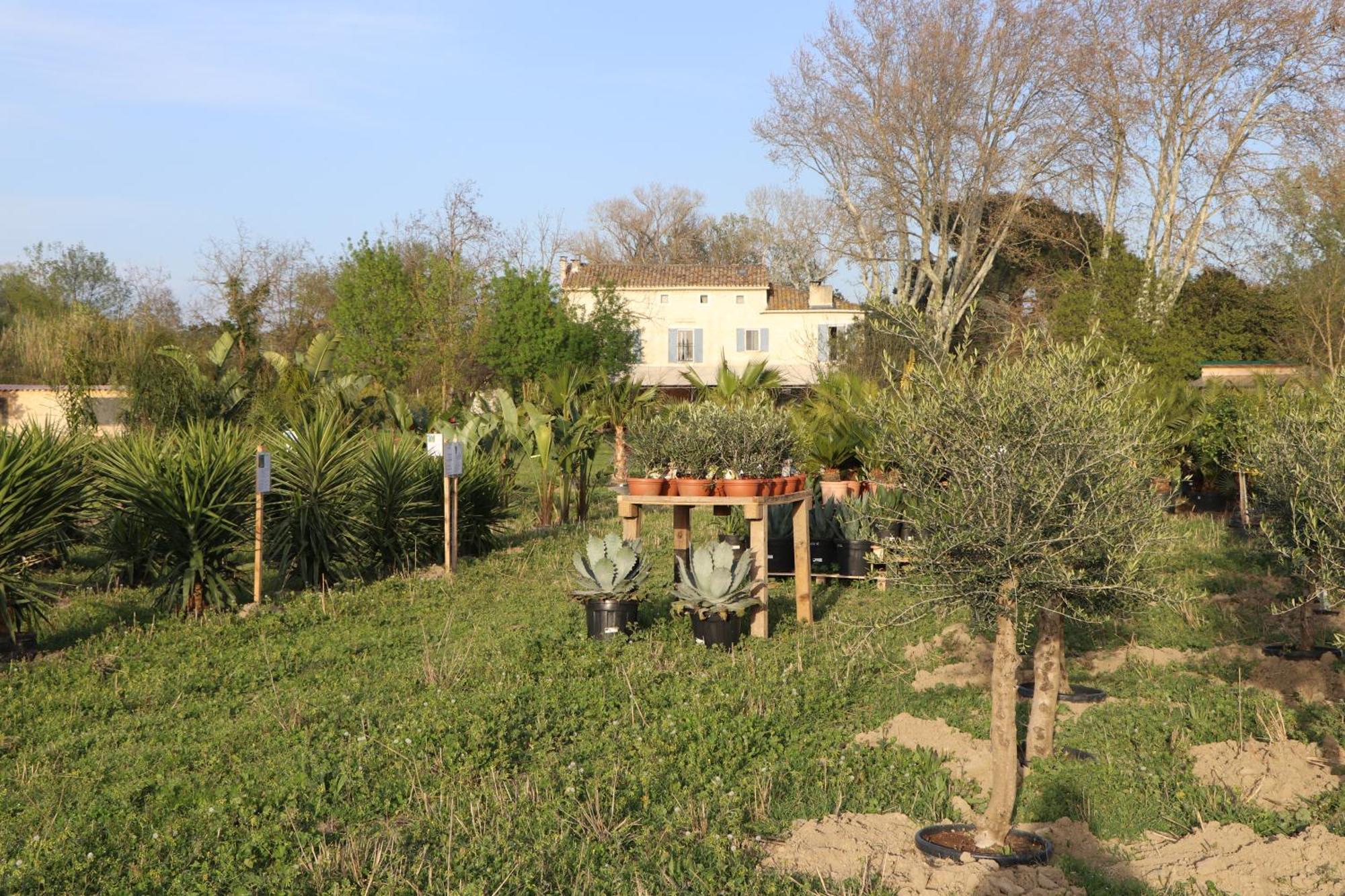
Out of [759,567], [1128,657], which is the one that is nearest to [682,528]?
[759,567]

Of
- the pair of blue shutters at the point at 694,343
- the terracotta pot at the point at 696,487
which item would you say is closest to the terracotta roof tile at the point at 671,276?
the pair of blue shutters at the point at 694,343

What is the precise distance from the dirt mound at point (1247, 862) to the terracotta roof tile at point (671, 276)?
49.4 m

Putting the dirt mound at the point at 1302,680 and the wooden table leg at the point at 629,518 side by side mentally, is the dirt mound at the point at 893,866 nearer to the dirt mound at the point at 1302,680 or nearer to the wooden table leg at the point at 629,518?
the dirt mound at the point at 1302,680

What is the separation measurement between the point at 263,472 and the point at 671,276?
45.9 meters

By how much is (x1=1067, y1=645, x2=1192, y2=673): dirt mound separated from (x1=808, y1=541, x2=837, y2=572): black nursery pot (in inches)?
148

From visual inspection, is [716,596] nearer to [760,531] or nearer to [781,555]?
[760,531]

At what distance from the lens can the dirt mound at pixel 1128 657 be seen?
28.2 ft

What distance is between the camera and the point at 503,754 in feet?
21.5

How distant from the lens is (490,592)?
12016 millimetres

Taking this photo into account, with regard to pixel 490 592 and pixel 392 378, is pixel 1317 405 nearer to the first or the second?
pixel 490 592

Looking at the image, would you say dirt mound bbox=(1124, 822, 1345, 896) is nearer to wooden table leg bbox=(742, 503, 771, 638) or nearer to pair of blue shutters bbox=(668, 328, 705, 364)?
wooden table leg bbox=(742, 503, 771, 638)

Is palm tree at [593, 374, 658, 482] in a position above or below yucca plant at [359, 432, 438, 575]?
above

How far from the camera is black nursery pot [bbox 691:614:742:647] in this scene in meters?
9.38


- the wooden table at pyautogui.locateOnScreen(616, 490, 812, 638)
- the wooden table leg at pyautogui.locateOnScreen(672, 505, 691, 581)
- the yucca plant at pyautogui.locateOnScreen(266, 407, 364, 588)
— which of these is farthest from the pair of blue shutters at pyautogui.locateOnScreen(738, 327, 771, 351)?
the wooden table at pyautogui.locateOnScreen(616, 490, 812, 638)
